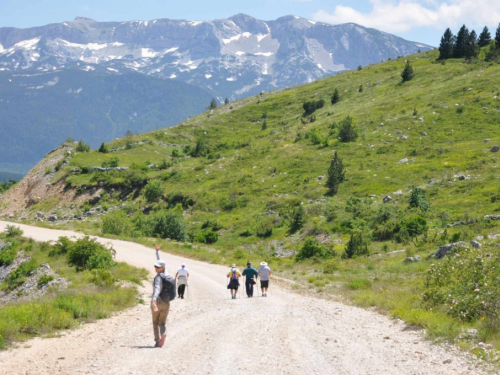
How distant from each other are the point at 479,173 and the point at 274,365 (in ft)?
108

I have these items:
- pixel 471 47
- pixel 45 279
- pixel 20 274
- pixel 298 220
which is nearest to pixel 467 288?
pixel 45 279

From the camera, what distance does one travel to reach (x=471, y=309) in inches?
483

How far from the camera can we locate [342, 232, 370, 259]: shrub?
88.8ft

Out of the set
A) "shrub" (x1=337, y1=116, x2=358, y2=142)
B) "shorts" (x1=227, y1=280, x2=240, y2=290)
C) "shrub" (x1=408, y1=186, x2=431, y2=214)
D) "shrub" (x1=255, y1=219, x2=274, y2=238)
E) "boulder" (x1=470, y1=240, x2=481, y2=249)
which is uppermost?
"shrub" (x1=337, y1=116, x2=358, y2=142)

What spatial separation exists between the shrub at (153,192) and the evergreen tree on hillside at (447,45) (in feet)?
209

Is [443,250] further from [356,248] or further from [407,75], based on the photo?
[407,75]

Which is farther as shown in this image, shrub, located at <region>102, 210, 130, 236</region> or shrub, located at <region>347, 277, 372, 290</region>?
shrub, located at <region>102, 210, 130, 236</region>

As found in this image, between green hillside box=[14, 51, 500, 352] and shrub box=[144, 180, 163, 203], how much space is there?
0.57ft

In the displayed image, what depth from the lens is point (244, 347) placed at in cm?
1079

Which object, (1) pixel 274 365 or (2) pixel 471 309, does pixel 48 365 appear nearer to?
(1) pixel 274 365

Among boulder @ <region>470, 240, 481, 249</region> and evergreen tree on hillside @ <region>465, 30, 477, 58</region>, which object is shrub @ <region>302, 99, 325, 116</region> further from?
boulder @ <region>470, 240, 481, 249</region>

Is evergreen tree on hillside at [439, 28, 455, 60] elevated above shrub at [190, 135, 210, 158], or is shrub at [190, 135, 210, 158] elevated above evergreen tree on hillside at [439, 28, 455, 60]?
evergreen tree on hillside at [439, 28, 455, 60]

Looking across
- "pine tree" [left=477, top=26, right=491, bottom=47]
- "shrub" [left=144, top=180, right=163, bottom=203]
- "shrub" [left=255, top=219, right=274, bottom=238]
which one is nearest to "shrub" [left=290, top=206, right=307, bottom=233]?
"shrub" [left=255, top=219, right=274, bottom=238]

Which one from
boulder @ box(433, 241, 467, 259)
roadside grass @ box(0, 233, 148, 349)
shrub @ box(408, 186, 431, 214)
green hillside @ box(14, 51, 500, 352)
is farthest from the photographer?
shrub @ box(408, 186, 431, 214)
